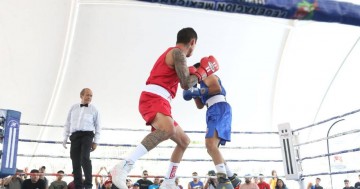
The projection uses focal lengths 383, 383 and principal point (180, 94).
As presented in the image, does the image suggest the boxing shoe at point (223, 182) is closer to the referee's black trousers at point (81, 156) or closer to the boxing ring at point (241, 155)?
the referee's black trousers at point (81, 156)

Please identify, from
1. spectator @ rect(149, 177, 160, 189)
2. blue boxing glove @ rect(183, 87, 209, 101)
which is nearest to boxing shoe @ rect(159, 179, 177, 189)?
blue boxing glove @ rect(183, 87, 209, 101)

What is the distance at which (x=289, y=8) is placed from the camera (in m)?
1.67

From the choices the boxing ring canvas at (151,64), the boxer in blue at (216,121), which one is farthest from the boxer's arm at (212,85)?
the boxing ring canvas at (151,64)

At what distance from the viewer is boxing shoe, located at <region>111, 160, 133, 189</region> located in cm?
235

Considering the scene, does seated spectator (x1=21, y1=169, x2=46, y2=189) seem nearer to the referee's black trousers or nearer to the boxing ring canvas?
the referee's black trousers

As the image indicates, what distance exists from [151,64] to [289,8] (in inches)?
393

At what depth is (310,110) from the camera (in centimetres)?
1320

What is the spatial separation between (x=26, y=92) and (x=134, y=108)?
335 centimetres

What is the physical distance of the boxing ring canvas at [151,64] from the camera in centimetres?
980

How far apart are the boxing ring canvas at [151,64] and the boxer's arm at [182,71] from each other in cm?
653

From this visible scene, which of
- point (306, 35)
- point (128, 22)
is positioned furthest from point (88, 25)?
point (306, 35)

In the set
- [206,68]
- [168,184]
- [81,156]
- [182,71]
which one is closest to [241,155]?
[81,156]

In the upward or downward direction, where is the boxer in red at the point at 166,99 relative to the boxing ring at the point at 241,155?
downward

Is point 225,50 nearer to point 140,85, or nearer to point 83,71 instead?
point 140,85
